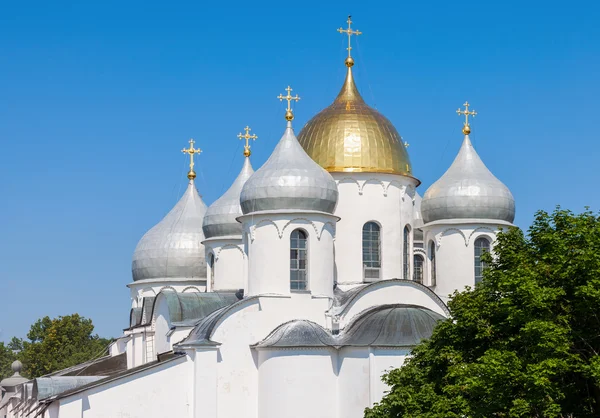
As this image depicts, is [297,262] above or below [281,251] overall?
below

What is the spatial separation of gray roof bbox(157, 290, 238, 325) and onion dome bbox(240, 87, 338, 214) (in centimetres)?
396

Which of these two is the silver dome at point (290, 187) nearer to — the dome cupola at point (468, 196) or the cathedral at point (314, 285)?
the cathedral at point (314, 285)

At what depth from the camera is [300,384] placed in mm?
28266

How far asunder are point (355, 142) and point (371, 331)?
6.80 meters

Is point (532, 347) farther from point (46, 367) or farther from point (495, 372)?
point (46, 367)

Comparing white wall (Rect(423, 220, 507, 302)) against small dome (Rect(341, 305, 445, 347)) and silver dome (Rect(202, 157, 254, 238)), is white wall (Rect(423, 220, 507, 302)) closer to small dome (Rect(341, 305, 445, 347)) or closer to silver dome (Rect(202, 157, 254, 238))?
small dome (Rect(341, 305, 445, 347))

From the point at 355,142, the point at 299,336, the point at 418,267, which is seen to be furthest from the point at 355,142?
the point at 299,336

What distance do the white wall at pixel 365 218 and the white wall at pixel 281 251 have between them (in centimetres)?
239

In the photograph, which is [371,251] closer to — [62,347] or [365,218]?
[365,218]

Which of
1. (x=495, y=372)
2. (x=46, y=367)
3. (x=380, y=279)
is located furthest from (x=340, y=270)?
(x=46, y=367)

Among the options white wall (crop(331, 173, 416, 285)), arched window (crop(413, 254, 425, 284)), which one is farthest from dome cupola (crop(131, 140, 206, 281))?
white wall (crop(331, 173, 416, 285))

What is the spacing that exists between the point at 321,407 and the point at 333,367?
1.07 meters

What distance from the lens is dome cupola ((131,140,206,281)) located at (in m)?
39.8

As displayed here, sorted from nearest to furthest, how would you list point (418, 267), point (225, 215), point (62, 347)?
1. point (418, 267)
2. point (225, 215)
3. point (62, 347)
